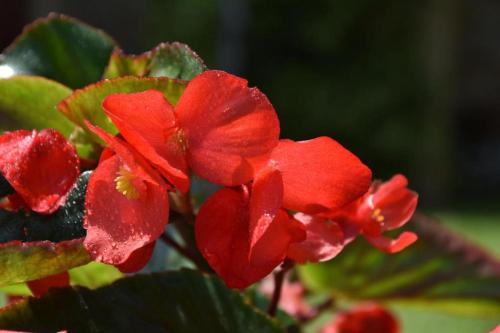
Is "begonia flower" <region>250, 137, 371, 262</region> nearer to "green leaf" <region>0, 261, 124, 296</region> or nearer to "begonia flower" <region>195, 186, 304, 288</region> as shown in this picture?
"begonia flower" <region>195, 186, 304, 288</region>

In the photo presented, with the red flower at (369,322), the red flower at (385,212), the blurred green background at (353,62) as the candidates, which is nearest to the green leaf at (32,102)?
Answer: the red flower at (385,212)

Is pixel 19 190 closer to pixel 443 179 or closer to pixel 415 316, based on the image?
pixel 415 316

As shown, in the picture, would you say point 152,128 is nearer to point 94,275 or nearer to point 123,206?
point 123,206

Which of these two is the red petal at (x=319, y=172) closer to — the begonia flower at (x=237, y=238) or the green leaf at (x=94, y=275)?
the begonia flower at (x=237, y=238)

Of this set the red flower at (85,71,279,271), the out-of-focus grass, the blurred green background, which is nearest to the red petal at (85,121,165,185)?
the red flower at (85,71,279,271)

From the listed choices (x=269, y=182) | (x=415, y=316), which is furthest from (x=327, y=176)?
(x=415, y=316)

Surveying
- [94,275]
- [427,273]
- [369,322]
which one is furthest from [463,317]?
[94,275]
